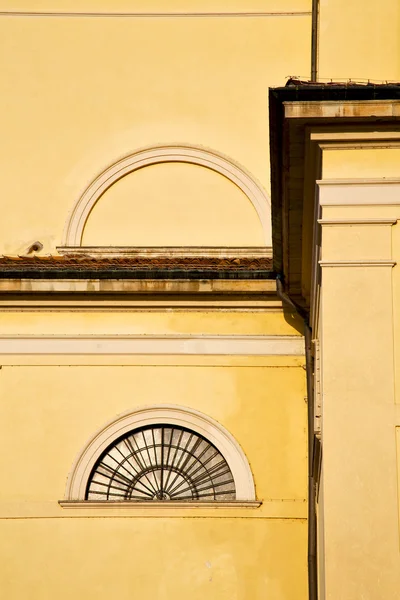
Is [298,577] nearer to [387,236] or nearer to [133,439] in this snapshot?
[133,439]

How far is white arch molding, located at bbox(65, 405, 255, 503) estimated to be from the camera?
51.7 ft

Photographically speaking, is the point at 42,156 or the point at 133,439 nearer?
the point at 133,439

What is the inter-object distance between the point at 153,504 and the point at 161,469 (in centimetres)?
60

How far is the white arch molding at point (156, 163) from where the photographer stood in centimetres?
1800

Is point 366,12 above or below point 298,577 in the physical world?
above

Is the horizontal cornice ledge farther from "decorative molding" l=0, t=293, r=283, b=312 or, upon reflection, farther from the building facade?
"decorative molding" l=0, t=293, r=283, b=312

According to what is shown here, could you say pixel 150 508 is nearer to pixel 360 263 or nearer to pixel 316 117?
pixel 360 263

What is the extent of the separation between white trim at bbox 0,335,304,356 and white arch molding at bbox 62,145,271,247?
198 centimetres

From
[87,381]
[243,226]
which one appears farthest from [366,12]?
[87,381]

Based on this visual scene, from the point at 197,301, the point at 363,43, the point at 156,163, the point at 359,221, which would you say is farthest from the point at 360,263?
the point at 156,163

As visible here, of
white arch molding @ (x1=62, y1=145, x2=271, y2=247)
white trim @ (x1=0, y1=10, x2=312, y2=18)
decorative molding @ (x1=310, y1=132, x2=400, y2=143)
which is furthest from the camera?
white trim @ (x1=0, y1=10, x2=312, y2=18)

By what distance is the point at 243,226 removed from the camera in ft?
58.9

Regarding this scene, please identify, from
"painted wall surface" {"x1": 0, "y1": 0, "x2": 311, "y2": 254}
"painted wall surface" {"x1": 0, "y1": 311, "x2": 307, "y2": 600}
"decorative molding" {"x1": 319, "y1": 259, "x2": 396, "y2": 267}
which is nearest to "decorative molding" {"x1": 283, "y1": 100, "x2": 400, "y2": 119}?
"decorative molding" {"x1": 319, "y1": 259, "x2": 396, "y2": 267}

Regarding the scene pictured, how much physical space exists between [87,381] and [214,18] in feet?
17.6
